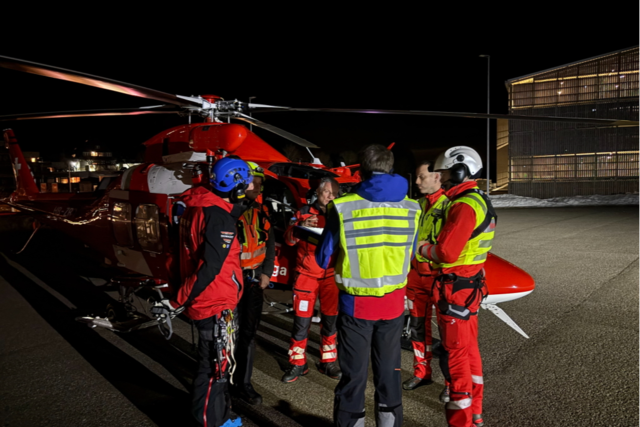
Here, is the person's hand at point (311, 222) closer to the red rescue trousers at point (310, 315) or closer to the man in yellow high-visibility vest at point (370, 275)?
the red rescue trousers at point (310, 315)

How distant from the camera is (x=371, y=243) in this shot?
90.8 inches

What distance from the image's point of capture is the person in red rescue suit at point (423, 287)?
3.48 metres

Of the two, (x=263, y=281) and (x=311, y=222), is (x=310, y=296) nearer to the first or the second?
(x=263, y=281)

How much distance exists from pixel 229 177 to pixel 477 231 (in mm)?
1735

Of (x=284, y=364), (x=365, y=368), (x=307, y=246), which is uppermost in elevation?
(x=307, y=246)

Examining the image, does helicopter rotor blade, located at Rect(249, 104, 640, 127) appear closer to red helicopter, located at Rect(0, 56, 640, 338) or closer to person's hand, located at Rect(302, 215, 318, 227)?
red helicopter, located at Rect(0, 56, 640, 338)

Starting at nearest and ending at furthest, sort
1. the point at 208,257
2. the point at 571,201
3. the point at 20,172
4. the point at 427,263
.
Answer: the point at 208,257 < the point at 427,263 < the point at 20,172 < the point at 571,201

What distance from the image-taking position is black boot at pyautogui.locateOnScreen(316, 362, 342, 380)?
3.66 meters

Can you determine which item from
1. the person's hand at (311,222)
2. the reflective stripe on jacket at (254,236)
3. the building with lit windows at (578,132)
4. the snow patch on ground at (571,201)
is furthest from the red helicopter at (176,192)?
the building with lit windows at (578,132)

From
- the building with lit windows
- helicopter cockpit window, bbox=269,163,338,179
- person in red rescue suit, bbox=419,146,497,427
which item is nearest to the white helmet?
person in red rescue suit, bbox=419,146,497,427

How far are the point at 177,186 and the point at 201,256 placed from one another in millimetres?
2515

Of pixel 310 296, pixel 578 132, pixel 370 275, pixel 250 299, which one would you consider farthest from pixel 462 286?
pixel 578 132

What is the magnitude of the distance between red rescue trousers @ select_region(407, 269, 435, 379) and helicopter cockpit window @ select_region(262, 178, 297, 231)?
67.1 inches

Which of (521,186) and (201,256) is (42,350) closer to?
(201,256)
